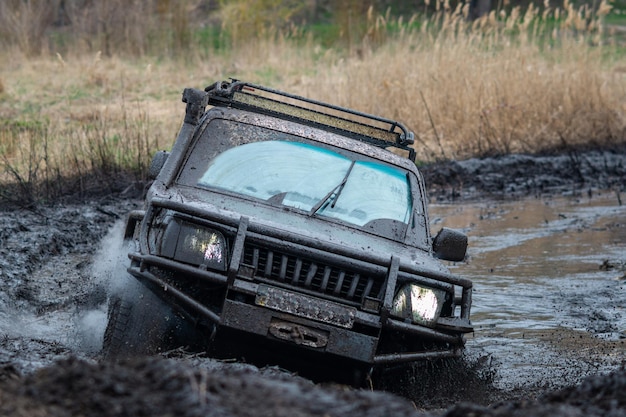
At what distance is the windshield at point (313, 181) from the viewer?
613 centimetres

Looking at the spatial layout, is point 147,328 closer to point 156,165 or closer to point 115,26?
point 156,165

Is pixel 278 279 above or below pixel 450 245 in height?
above

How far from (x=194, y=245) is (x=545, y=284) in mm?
5127

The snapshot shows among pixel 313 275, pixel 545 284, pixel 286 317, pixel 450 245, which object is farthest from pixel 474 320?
pixel 286 317

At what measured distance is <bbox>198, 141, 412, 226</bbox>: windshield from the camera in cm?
613

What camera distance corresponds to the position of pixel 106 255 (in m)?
9.16

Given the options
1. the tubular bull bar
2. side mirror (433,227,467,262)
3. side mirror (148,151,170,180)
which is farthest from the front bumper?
side mirror (148,151,170,180)

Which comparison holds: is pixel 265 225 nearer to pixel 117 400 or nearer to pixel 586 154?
pixel 117 400

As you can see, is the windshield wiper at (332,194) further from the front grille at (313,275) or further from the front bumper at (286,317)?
the front bumper at (286,317)

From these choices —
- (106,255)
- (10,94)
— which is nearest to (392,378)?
(106,255)

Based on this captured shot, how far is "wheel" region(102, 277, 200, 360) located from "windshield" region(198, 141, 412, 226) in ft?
3.49

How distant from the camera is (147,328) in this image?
17.2 feet

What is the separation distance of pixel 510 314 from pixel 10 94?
13.5 metres

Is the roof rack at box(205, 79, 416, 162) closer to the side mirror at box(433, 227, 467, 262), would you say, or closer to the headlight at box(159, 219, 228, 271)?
the side mirror at box(433, 227, 467, 262)
